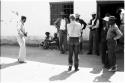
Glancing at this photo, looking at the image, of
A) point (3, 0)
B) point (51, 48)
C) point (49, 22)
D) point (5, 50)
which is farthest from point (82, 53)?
point (3, 0)

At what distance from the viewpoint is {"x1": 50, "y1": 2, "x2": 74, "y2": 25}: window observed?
47.1 feet

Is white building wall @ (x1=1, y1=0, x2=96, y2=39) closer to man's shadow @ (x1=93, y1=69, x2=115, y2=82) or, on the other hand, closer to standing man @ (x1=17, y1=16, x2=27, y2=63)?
standing man @ (x1=17, y1=16, x2=27, y2=63)

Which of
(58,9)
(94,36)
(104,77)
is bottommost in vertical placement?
(104,77)

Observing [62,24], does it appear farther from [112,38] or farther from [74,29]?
[112,38]

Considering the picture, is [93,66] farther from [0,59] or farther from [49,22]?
[49,22]

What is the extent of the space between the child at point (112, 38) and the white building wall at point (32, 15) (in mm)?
4457

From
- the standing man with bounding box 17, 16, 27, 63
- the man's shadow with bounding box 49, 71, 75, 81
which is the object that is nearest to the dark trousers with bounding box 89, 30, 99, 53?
the standing man with bounding box 17, 16, 27, 63

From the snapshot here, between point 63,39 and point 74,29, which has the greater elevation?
point 74,29

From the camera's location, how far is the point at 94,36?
1223cm

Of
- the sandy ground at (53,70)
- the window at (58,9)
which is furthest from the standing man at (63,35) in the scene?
the window at (58,9)

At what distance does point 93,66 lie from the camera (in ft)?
33.0

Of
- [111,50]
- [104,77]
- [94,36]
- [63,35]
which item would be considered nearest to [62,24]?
[63,35]

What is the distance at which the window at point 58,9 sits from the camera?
14.4m

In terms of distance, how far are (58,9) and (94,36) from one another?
319cm
